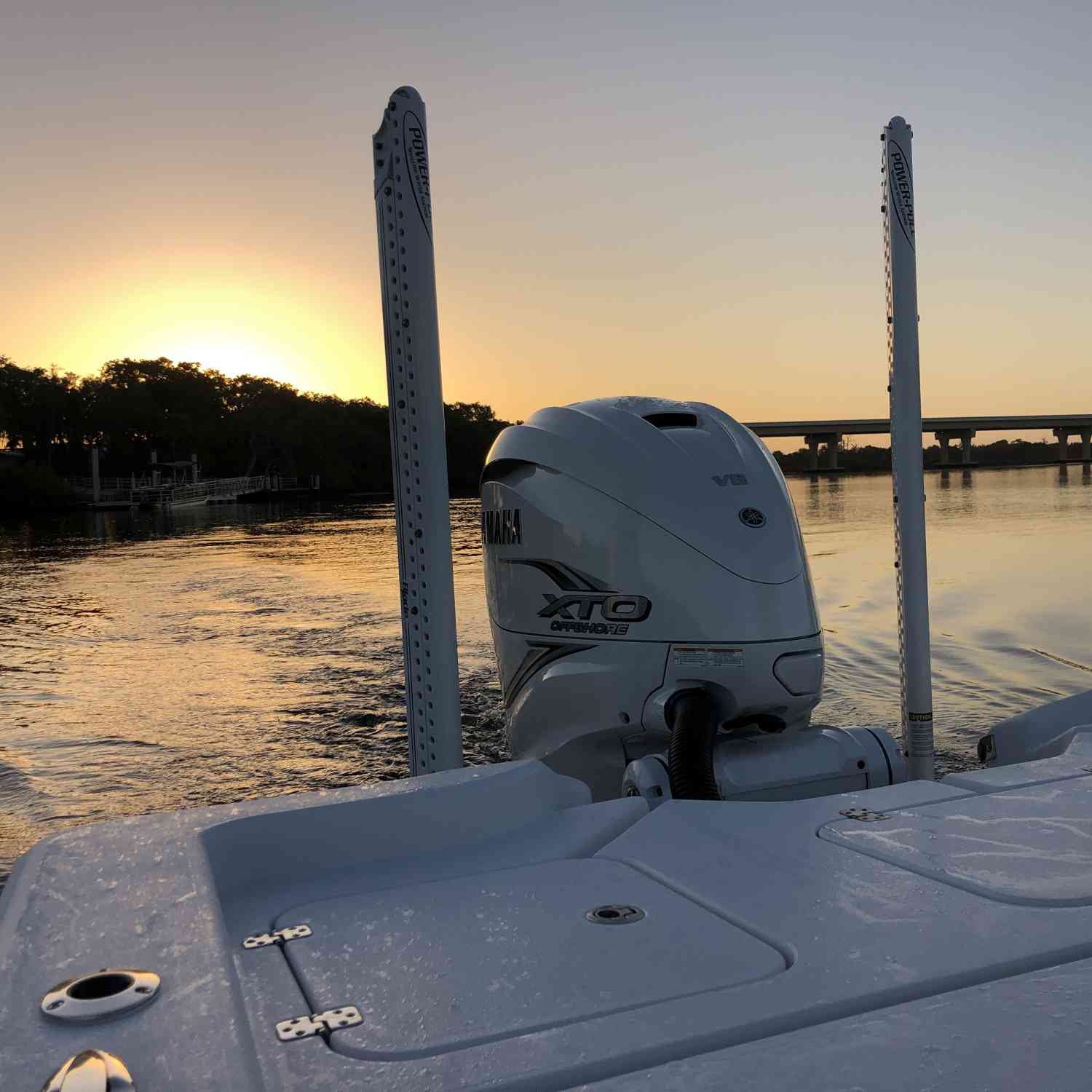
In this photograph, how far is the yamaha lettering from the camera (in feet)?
12.5

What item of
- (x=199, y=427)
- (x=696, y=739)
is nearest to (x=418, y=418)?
(x=696, y=739)

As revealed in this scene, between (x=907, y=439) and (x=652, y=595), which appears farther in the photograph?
(x=907, y=439)

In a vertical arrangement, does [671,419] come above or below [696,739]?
above

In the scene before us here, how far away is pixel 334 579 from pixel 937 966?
569 inches

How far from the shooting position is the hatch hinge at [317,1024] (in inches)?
43.8

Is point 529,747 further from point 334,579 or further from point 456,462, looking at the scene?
point 456,462

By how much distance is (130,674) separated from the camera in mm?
8570

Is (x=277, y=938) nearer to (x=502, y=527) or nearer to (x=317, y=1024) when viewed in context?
(x=317, y=1024)

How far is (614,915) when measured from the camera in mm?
1416

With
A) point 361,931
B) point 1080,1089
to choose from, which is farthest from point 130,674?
point 1080,1089

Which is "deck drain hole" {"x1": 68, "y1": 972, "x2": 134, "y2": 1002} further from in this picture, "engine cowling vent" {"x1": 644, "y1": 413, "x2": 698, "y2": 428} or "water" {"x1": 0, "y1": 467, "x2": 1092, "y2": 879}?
"water" {"x1": 0, "y1": 467, "x2": 1092, "y2": 879}

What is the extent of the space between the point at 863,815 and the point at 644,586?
5.16 ft

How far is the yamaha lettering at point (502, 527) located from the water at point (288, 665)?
6.24 feet

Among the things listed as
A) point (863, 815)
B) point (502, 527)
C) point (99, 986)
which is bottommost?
point (863, 815)
